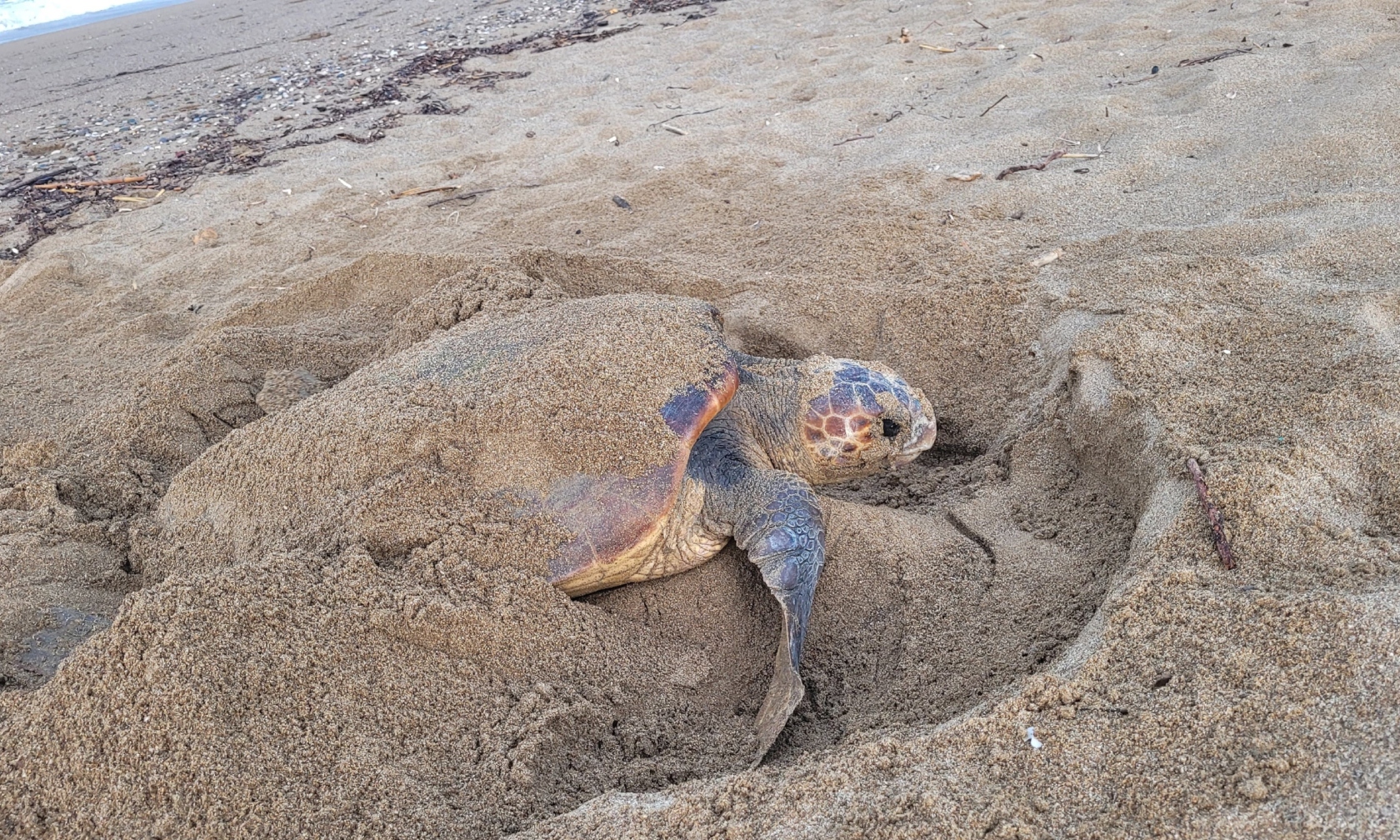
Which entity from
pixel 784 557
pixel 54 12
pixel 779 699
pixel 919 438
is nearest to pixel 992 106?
pixel 919 438

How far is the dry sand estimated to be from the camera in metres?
1.20

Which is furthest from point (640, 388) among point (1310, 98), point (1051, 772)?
point (1310, 98)

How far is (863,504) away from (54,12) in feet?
60.6

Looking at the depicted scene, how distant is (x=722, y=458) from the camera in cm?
226

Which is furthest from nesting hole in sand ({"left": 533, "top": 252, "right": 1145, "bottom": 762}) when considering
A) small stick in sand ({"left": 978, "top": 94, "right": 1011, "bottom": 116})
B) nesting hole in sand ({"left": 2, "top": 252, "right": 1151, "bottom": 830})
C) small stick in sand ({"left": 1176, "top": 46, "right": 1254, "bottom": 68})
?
small stick in sand ({"left": 1176, "top": 46, "right": 1254, "bottom": 68})

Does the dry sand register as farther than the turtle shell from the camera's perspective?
No

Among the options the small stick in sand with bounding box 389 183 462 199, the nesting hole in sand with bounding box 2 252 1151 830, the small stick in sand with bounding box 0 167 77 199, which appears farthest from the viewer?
the small stick in sand with bounding box 0 167 77 199

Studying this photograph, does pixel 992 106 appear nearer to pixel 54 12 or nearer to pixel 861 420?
pixel 861 420

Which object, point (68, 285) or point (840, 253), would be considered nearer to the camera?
point (840, 253)

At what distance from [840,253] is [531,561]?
1888mm

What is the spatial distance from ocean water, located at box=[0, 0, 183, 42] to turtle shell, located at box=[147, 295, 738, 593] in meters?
15.7

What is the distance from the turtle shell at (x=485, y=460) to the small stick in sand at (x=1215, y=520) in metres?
1.09

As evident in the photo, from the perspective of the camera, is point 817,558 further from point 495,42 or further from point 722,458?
point 495,42

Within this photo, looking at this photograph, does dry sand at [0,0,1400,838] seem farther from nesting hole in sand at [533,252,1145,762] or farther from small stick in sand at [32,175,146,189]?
small stick in sand at [32,175,146,189]
